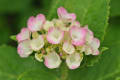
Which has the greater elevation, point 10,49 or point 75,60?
point 75,60

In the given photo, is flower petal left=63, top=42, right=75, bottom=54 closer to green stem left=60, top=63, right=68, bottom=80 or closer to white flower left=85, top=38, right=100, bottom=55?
white flower left=85, top=38, right=100, bottom=55

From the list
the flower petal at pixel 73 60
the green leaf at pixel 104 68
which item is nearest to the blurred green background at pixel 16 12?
the green leaf at pixel 104 68

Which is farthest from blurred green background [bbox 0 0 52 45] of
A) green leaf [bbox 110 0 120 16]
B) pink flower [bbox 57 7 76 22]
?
pink flower [bbox 57 7 76 22]

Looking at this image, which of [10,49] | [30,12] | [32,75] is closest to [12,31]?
[30,12]

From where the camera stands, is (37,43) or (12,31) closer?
(37,43)

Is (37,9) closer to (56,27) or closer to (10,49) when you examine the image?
(10,49)

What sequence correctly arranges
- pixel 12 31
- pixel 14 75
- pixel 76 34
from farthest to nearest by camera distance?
pixel 12 31 < pixel 14 75 < pixel 76 34

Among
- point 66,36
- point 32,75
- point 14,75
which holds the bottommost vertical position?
point 14,75

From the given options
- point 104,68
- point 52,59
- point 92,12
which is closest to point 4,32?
point 104,68
